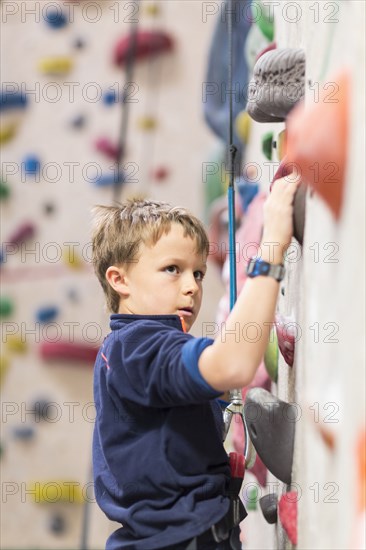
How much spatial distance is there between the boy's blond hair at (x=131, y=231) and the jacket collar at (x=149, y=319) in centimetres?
7

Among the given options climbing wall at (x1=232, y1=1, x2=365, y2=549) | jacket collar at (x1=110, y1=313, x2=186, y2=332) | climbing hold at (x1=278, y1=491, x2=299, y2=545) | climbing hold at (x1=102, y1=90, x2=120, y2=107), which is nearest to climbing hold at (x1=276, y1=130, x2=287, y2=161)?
climbing wall at (x1=232, y1=1, x2=365, y2=549)

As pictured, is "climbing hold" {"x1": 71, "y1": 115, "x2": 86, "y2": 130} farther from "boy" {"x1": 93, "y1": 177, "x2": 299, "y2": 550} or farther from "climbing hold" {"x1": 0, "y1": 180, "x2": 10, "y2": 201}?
"boy" {"x1": 93, "y1": 177, "x2": 299, "y2": 550}

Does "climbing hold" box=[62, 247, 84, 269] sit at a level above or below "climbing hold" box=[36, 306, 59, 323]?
above

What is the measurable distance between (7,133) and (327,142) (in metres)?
1.77

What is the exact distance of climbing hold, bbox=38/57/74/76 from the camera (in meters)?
2.52

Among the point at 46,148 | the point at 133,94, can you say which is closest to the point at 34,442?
the point at 46,148

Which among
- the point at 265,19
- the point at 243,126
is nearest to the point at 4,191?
the point at 243,126

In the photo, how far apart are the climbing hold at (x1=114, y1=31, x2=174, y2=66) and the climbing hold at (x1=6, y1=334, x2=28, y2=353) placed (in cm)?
74

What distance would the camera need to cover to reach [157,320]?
109 cm

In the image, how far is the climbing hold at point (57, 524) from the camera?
2463 millimetres

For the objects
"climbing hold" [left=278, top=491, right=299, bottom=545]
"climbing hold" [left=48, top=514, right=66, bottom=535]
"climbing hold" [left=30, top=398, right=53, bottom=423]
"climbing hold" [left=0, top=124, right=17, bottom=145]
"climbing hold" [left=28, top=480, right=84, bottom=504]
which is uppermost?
"climbing hold" [left=0, top=124, right=17, bottom=145]

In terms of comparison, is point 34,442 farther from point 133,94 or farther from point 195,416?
point 195,416

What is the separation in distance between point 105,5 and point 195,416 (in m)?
1.66

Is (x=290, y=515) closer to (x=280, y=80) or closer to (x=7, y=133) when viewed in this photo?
(x=280, y=80)
